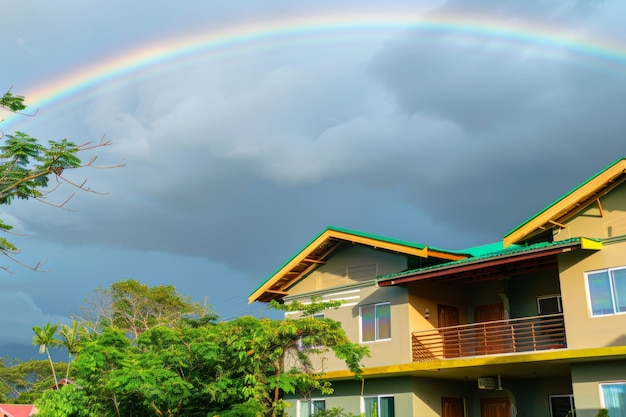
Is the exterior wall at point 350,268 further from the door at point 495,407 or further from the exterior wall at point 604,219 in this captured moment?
the exterior wall at point 604,219

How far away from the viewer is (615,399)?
16344mm

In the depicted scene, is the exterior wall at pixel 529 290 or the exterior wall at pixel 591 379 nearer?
the exterior wall at pixel 591 379

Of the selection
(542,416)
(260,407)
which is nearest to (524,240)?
(542,416)

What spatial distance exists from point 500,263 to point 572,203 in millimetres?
2561

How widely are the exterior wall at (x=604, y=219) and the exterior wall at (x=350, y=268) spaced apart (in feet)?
20.2

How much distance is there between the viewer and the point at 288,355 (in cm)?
1697

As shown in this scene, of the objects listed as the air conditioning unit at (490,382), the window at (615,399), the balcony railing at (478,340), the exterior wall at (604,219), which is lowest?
the window at (615,399)

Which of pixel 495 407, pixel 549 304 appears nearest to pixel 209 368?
pixel 495 407

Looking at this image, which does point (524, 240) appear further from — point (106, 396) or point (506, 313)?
point (106, 396)

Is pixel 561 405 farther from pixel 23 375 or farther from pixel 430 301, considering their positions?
pixel 23 375

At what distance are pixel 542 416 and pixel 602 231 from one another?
6981 millimetres

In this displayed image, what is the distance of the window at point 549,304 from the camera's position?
20.7 m

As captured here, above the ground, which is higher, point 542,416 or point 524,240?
point 524,240

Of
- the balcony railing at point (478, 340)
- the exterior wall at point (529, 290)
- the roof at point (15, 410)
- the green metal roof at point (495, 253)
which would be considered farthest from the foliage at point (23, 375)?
the exterior wall at point (529, 290)
